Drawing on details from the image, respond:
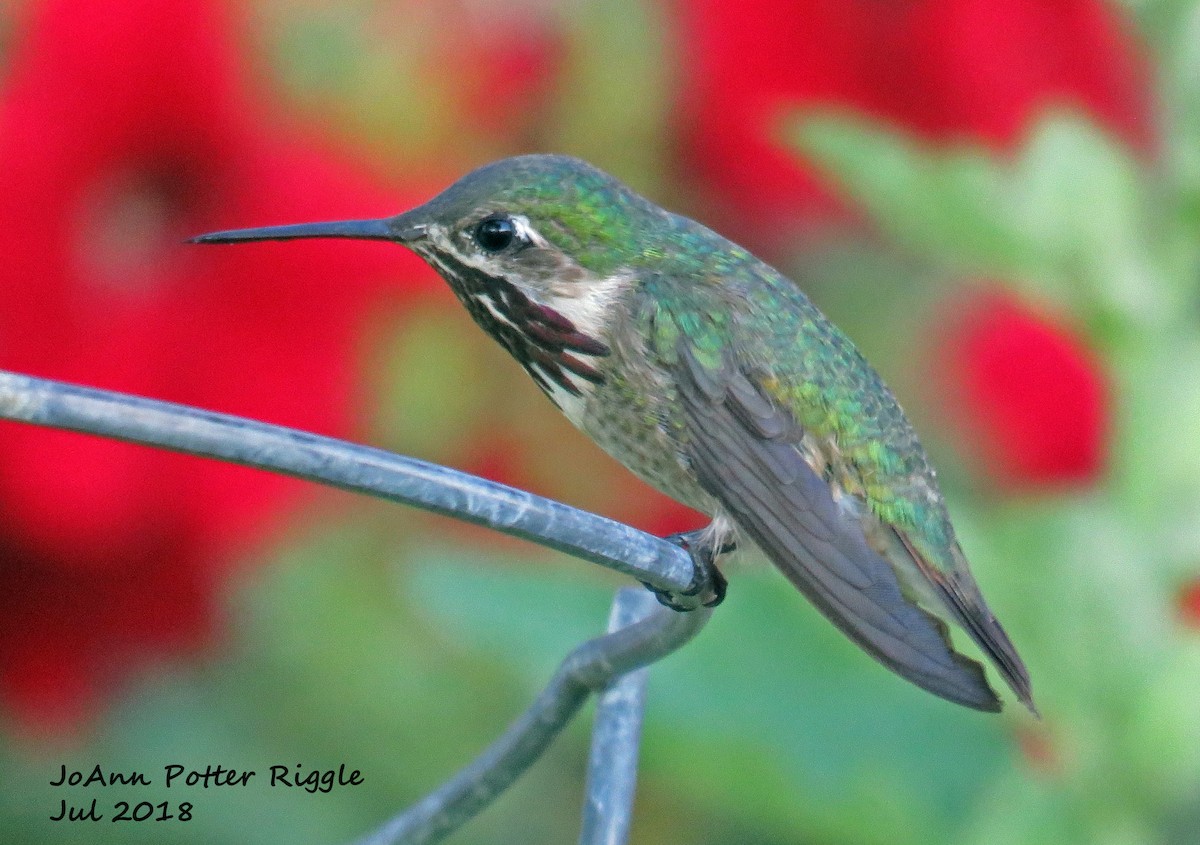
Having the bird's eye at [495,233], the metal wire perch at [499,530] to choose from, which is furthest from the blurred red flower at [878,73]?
the metal wire perch at [499,530]

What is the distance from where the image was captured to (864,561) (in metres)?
0.95

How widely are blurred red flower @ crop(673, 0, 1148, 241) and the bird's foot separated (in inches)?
14.7

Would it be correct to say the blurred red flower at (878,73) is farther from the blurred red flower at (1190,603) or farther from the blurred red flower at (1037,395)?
the blurred red flower at (1190,603)

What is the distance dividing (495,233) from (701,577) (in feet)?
0.93

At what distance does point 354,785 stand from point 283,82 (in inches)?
22.7

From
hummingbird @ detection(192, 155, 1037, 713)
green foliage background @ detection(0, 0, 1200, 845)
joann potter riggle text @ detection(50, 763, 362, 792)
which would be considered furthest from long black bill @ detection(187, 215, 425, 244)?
joann potter riggle text @ detection(50, 763, 362, 792)

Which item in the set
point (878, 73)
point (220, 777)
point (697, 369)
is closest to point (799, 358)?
point (697, 369)

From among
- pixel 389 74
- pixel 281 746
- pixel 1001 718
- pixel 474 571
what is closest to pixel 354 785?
pixel 281 746

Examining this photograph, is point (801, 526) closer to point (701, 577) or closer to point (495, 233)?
point (701, 577)

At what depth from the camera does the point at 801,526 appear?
3.13ft

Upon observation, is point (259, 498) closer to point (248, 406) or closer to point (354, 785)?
point (248, 406)

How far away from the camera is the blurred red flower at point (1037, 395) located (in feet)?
4.16

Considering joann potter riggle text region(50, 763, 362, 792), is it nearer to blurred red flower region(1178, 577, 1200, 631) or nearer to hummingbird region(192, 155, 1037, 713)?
hummingbird region(192, 155, 1037, 713)

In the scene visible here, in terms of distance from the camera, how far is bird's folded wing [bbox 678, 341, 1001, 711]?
34.2 inches
